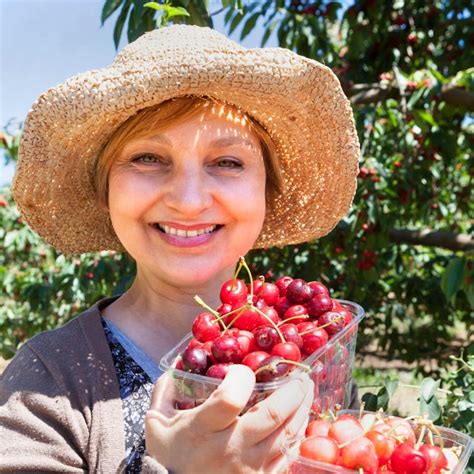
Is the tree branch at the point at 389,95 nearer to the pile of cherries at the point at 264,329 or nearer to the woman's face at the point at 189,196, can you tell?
the woman's face at the point at 189,196

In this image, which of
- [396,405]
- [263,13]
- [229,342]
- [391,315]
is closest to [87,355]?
[229,342]

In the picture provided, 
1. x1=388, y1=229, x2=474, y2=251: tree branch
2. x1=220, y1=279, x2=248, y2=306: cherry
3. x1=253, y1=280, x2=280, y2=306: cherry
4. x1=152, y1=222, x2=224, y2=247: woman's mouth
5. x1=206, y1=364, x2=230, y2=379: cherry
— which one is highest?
x1=152, y1=222, x2=224, y2=247: woman's mouth

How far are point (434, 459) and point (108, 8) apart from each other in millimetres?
1655

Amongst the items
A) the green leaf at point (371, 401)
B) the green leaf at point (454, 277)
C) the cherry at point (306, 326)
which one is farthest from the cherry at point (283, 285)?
the green leaf at point (454, 277)

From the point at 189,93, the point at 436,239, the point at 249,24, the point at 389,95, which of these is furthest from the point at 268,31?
the point at 189,93

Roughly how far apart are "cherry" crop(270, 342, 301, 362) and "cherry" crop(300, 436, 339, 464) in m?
0.10

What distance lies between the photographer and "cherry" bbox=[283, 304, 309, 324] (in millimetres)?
918

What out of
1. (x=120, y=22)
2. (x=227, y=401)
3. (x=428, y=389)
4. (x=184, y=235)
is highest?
(x=120, y=22)

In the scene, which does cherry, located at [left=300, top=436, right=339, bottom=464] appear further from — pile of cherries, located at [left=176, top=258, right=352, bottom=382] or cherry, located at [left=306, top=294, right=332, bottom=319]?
cherry, located at [left=306, top=294, right=332, bottom=319]

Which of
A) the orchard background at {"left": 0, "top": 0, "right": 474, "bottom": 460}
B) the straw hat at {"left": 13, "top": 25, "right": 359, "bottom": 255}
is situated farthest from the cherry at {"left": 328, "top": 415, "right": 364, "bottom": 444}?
the orchard background at {"left": 0, "top": 0, "right": 474, "bottom": 460}

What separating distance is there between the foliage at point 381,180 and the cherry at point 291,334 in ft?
4.71

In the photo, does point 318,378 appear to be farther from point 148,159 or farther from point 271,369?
point 148,159

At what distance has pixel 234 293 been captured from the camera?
94cm

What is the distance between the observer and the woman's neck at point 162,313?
1.20 m
